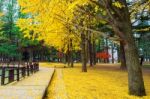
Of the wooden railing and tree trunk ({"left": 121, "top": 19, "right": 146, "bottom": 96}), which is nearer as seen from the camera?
tree trunk ({"left": 121, "top": 19, "right": 146, "bottom": 96})

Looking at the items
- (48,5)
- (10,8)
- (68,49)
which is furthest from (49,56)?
(48,5)

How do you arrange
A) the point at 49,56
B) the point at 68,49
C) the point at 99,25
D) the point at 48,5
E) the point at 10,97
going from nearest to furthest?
the point at 10,97 → the point at 48,5 → the point at 99,25 → the point at 68,49 → the point at 49,56

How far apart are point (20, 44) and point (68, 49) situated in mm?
20150

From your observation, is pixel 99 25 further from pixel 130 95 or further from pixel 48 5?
pixel 130 95

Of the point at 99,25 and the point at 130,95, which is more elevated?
the point at 99,25

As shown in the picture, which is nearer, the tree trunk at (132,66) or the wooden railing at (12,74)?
the tree trunk at (132,66)

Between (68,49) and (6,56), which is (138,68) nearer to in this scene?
(68,49)

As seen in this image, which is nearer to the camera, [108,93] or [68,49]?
[108,93]

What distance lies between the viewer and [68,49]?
5397cm

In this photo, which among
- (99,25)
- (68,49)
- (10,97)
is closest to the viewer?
(10,97)

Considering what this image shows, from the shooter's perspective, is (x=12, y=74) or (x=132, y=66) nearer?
(x=132, y=66)

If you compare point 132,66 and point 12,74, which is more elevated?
point 132,66

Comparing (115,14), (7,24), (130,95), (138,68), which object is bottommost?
(130,95)

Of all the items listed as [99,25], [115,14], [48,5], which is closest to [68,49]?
[99,25]
